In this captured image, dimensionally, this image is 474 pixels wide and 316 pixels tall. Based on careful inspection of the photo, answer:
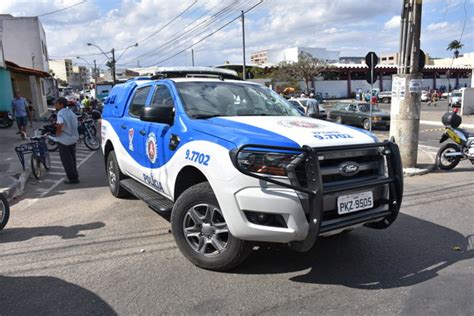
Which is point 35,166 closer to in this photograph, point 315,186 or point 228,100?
point 228,100

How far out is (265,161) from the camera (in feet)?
11.2

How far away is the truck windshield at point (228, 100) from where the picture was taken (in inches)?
181

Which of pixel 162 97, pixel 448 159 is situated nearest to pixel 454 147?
pixel 448 159

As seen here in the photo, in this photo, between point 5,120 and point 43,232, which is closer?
point 43,232

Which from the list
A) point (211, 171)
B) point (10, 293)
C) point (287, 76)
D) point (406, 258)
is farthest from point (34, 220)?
point (287, 76)

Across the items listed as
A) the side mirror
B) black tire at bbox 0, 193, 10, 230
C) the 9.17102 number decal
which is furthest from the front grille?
black tire at bbox 0, 193, 10, 230

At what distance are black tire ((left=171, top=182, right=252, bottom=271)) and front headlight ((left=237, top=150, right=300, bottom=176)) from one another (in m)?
0.53

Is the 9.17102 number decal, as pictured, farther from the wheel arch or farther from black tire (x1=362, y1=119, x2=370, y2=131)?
black tire (x1=362, y1=119, x2=370, y2=131)

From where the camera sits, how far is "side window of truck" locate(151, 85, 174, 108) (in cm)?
485

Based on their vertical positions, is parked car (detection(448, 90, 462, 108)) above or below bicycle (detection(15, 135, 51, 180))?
below

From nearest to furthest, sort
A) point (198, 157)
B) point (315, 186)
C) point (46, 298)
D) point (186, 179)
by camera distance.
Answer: point (315, 186) → point (46, 298) → point (198, 157) → point (186, 179)

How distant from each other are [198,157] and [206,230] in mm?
701

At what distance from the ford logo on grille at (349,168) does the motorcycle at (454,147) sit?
6.73 m

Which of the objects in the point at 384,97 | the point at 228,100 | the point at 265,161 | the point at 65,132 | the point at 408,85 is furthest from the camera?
the point at 384,97
